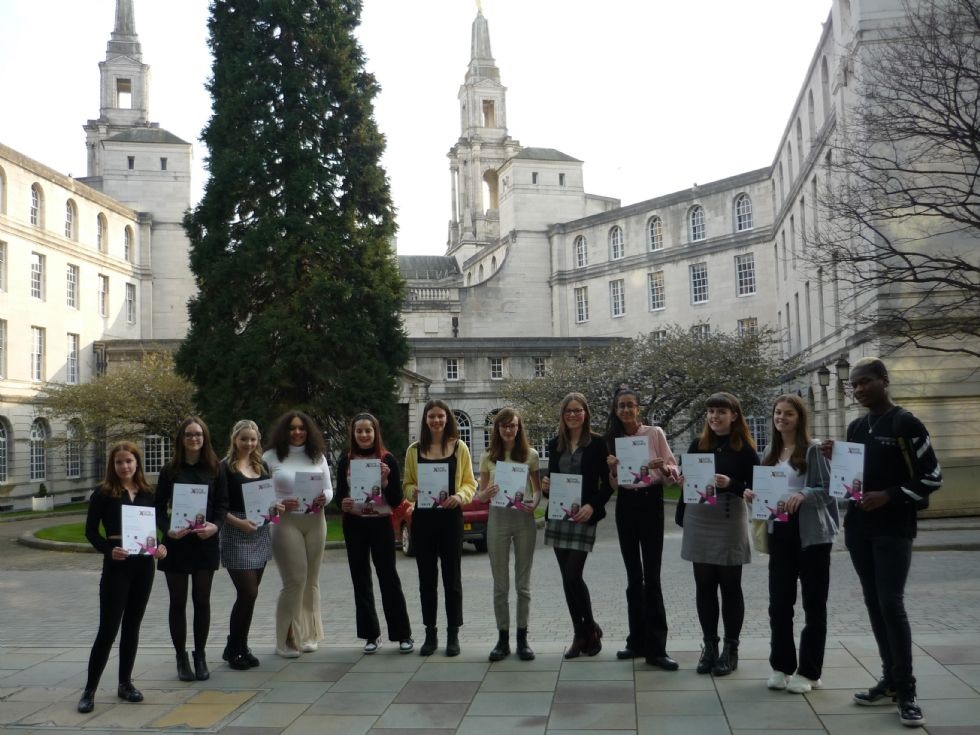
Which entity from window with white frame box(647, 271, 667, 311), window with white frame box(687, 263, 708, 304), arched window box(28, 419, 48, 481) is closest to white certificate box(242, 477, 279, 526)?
arched window box(28, 419, 48, 481)

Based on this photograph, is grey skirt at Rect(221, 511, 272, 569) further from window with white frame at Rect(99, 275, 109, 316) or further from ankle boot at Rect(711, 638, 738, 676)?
window with white frame at Rect(99, 275, 109, 316)

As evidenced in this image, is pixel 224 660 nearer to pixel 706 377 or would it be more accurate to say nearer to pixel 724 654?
pixel 724 654

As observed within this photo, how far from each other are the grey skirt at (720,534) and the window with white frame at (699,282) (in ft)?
152

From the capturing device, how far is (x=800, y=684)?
22.1ft

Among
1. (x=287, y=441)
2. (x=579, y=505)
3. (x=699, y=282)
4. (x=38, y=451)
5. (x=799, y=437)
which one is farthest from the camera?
(x=699, y=282)

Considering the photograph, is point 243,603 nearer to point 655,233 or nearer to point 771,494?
point 771,494

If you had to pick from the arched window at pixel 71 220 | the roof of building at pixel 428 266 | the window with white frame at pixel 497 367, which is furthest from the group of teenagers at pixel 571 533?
the roof of building at pixel 428 266

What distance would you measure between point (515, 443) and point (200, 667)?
3159 mm

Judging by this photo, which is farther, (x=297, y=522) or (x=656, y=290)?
(x=656, y=290)

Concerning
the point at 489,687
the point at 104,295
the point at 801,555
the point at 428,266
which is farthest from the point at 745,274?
the point at 489,687

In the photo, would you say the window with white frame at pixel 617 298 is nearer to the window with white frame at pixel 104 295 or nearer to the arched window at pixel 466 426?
the arched window at pixel 466 426

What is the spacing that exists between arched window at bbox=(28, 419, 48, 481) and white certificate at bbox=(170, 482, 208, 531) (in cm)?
3674

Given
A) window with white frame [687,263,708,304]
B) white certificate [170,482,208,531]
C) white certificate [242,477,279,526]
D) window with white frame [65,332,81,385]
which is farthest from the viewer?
window with white frame [687,263,708,304]

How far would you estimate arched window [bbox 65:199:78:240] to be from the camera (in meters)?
44.2
